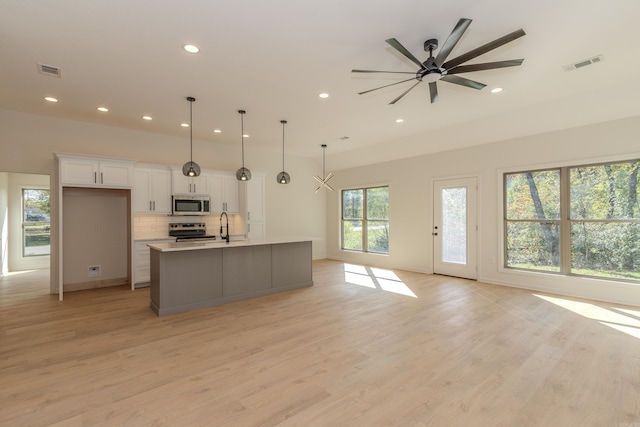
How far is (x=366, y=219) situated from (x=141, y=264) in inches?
222

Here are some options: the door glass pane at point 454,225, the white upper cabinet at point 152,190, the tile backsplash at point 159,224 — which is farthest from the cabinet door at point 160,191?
the door glass pane at point 454,225

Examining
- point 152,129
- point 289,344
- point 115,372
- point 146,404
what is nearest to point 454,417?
point 289,344

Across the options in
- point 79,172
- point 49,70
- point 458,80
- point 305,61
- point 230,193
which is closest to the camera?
point 458,80

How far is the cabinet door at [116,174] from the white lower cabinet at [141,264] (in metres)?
1.15

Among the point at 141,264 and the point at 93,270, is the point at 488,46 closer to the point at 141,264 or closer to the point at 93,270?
the point at 141,264

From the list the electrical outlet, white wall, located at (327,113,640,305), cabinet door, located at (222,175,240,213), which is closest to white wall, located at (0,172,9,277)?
the electrical outlet

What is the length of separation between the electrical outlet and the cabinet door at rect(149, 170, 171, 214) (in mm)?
1598

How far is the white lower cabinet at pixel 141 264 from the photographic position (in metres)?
5.75

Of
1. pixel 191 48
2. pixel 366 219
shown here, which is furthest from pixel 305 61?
pixel 366 219

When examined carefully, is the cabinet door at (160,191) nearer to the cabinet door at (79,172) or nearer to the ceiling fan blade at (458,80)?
the cabinet door at (79,172)

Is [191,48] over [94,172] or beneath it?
over

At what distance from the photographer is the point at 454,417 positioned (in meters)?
2.06

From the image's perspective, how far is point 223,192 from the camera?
22.8ft

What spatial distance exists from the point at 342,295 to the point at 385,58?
3.66 meters
